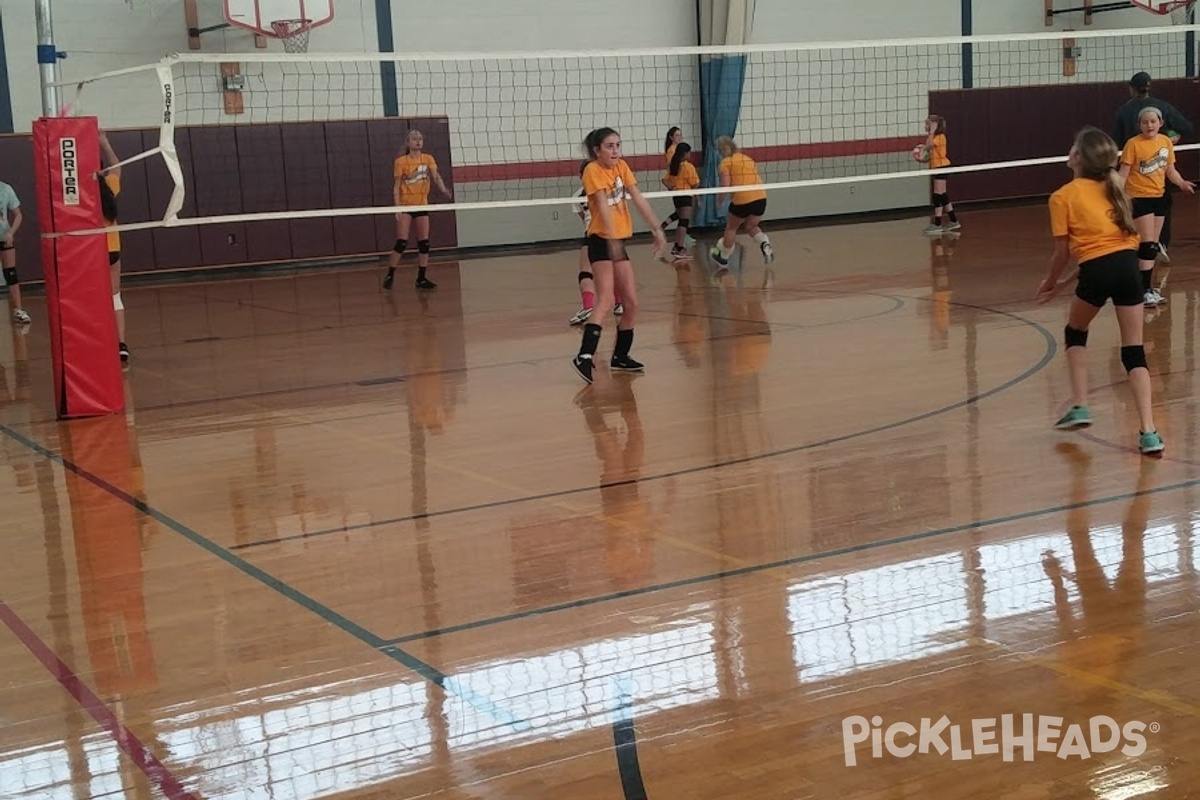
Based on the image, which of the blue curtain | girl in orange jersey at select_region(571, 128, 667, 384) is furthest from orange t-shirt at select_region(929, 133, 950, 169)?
girl in orange jersey at select_region(571, 128, 667, 384)

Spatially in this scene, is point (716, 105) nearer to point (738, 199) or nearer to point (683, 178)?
point (683, 178)

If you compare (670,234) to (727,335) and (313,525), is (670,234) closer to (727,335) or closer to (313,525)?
(727,335)

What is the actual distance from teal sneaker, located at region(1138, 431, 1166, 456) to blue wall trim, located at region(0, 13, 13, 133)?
13.8 m

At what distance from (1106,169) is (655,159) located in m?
14.2

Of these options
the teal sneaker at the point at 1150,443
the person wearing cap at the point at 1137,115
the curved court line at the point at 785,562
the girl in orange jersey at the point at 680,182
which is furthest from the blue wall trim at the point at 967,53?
the curved court line at the point at 785,562

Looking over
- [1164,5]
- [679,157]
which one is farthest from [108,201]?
[1164,5]

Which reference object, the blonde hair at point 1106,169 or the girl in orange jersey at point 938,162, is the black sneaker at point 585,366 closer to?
the blonde hair at point 1106,169

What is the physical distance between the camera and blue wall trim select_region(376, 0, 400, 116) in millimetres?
17844

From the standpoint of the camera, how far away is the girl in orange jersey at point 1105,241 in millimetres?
6016

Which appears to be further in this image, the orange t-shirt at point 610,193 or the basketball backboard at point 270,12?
the basketball backboard at point 270,12

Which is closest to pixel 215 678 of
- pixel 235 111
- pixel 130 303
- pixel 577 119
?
pixel 130 303

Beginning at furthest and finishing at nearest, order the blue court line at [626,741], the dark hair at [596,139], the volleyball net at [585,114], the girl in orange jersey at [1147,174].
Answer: the volleyball net at [585,114] < the girl in orange jersey at [1147,174] < the dark hair at [596,139] < the blue court line at [626,741]

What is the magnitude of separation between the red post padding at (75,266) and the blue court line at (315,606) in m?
1.08

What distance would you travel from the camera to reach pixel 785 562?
4852mm
